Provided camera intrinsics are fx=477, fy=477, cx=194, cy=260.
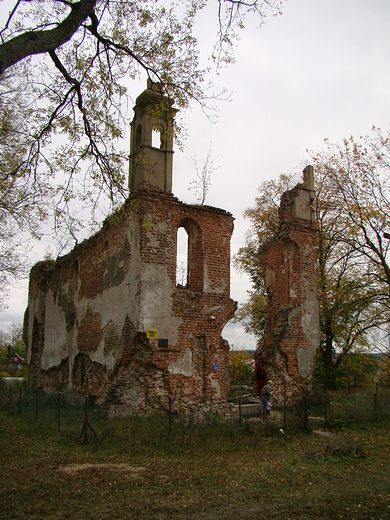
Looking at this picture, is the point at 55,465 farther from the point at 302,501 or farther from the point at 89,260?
the point at 89,260

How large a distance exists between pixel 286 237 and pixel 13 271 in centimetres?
915

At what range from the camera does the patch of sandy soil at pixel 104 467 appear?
7.54m

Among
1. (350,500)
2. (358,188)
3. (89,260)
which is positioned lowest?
(350,500)

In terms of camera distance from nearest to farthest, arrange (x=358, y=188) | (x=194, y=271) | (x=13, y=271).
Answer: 1. (x=194, y=271)
2. (x=13, y=271)
3. (x=358, y=188)

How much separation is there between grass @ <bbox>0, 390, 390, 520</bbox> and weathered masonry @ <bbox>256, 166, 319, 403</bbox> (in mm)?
3651

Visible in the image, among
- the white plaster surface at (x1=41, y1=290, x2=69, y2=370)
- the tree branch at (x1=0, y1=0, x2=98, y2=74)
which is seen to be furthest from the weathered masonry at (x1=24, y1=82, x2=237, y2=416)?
the tree branch at (x1=0, y1=0, x2=98, y2=74)

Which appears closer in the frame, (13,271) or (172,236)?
(172,236)

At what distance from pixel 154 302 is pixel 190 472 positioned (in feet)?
17.6

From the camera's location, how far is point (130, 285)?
41.6ft

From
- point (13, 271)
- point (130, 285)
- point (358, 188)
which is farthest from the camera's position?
point (358, 188)

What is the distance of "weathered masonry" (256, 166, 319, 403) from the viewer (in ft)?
50.2

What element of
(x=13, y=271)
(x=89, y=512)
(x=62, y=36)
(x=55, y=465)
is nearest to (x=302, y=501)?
(x=89, y=512)

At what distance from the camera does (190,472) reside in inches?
302

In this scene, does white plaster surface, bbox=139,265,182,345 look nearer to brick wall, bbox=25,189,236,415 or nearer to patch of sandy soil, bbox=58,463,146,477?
brick wall, bbox=25,189,236,415
